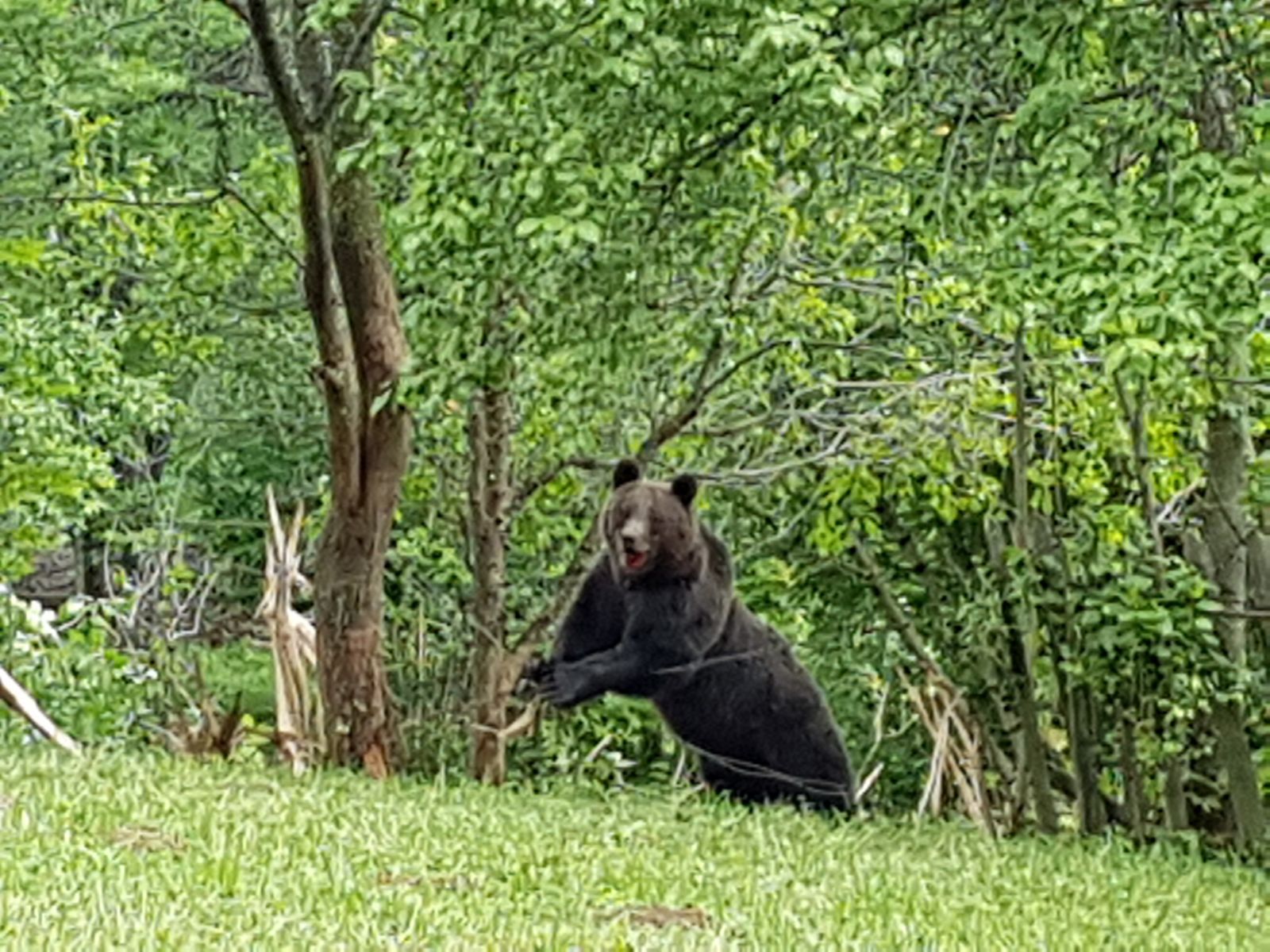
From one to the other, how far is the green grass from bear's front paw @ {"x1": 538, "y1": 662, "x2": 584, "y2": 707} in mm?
1541

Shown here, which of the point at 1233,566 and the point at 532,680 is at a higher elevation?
the point at 1233,566

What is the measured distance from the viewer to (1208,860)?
13930mm

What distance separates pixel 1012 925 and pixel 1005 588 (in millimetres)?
6369

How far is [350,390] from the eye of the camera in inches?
542

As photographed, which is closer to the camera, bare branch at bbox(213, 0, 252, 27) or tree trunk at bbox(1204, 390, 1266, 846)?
bare branch at bbox(213, 0, 252, 27)

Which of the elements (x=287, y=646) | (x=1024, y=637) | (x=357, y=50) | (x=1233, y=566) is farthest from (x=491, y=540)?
(x=1233, y=566)

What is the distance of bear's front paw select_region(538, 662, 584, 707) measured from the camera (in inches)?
543

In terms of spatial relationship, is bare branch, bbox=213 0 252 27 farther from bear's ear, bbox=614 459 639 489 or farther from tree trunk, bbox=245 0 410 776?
bear's ear, bbox=614 459 639 489

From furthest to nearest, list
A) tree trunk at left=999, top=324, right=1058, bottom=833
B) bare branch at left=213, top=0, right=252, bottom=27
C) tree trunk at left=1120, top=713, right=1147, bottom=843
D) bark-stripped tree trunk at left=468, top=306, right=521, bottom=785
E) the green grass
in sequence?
bark-stripped tree trunk at left=468, top=306, right=521, bottom=785 → tree trunk at left=1120, top=713, right=1147, bottom=843 → tree trunk at left=999, top=324, right=1058, bottom=833 → bare branch at left=213, top=0, right=252, bottom=27 → the green grass

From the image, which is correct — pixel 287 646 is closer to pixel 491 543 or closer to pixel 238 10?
pixel 491 543

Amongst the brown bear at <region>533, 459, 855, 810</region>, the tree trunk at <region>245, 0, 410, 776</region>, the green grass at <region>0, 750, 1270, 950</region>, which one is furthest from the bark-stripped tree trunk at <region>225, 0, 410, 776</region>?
the green grass at <region>0, 750, 1270, 950</region>

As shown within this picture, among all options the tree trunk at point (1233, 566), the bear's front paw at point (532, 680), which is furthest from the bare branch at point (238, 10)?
the tree trunk at point (1233, 566)

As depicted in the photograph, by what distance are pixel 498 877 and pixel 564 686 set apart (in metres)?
5.37

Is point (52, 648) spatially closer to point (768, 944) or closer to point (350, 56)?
point (350, 56)
